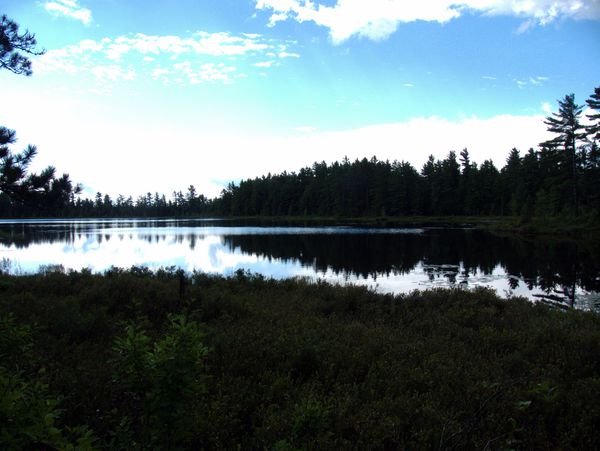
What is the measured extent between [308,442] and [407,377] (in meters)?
2.85

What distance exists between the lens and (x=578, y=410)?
5.96m

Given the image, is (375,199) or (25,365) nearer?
(25,365)

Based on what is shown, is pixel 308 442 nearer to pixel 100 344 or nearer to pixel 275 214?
pixel 100 344

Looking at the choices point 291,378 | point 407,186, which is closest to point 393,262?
point 291,378

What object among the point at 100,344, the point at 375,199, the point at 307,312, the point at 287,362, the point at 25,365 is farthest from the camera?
the point at 375,199

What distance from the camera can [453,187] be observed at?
373 feet

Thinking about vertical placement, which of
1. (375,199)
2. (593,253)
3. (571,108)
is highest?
(571,108)

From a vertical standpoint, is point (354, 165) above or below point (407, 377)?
above

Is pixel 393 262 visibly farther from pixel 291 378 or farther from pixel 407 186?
pixel 407 186

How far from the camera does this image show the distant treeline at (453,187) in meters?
53.8

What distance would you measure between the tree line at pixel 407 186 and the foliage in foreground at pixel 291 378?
356 centimetres

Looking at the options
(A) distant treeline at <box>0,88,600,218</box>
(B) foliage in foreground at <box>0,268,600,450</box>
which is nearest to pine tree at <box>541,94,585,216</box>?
(A) distant treeline at <box>0,88,600,218</box>

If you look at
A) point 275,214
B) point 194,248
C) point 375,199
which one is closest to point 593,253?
point 194,248

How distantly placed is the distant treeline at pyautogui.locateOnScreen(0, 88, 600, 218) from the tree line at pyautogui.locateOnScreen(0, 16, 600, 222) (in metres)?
0.15
